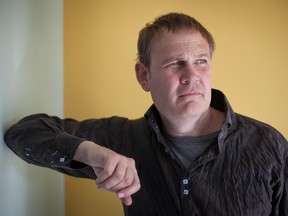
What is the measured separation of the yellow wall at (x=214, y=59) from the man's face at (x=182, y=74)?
0.34 metres

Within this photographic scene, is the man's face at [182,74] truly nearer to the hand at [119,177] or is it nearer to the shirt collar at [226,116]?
the shirt collar at [226,116]

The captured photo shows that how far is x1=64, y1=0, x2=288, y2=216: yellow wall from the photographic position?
1.15m

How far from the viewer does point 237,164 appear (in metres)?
0.80

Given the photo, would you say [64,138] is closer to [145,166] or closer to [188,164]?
[145,166]

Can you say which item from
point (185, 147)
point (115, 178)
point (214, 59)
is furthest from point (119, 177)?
point (214, 59)

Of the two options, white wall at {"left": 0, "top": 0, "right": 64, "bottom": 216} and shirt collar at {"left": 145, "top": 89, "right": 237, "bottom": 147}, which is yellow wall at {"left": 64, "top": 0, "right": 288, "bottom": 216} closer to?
white wall at {"left": 0, "top": 0, "right": 64, "bottom": 216}

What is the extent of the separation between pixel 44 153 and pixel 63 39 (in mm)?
561

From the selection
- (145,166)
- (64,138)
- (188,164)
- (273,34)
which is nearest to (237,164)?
(188,164)

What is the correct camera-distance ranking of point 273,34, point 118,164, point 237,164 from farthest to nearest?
point 273,34, point 237,164, point 118,164

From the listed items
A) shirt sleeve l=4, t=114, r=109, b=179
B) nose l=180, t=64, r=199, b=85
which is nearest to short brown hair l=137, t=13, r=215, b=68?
nose l=180, t=64, r=199, b=85

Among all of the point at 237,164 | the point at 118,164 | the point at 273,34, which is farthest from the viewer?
the point at 273,34

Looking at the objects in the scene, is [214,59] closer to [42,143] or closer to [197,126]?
[197,126]

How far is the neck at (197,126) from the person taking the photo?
869 mm

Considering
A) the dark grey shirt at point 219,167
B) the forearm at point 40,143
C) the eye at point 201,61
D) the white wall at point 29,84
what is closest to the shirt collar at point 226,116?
the dark grey shirt at point 219,167
